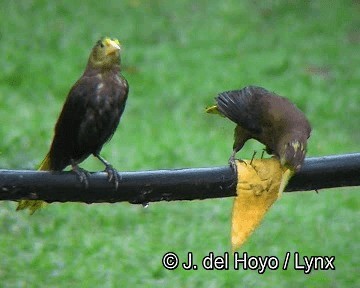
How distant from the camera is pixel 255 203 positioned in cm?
379

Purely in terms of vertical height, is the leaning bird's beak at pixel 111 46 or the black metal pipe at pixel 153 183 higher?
the leaning bird's beak at pixel 111 46

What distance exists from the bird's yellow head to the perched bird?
54cm

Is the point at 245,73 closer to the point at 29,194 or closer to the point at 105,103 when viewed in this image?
the point at 105,103

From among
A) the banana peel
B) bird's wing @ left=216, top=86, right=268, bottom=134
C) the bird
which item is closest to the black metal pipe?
the banana peel

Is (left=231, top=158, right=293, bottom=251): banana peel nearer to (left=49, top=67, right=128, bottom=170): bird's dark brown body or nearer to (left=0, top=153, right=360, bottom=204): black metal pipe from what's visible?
(left=0, top=153, right=360, bottom=204): black metal pipe

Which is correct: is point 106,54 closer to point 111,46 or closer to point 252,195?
point 111,46

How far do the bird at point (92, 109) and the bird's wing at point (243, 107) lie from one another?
1.67 ft

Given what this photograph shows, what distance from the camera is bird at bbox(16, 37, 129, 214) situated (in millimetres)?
4246

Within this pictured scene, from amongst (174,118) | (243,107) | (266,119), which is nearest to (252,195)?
(266,119)

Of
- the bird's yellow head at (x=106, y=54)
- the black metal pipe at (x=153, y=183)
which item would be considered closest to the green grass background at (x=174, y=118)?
the bird's yellow head at (x=106, y=54)

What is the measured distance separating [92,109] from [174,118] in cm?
509

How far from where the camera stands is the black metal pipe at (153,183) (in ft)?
11.5

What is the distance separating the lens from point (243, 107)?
4.51 m

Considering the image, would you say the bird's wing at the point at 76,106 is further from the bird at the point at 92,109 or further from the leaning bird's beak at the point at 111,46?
the leaning bird's beak at the point at 111,46
